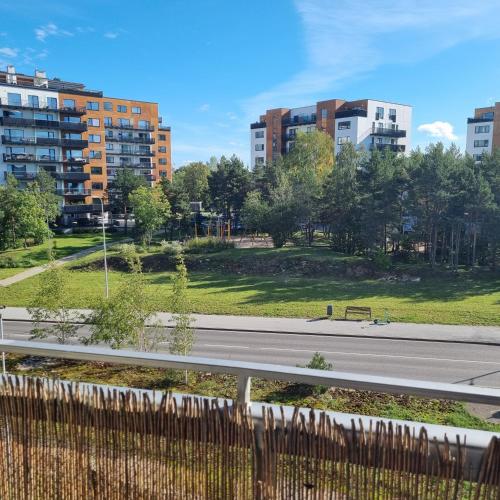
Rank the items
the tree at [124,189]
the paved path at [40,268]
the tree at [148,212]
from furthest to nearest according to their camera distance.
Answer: the tree at [124,189]
the tree at [148,212]
the paved path at [40,268]

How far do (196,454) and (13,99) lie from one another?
71468 mm

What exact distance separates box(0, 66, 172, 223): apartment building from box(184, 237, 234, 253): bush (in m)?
24.9

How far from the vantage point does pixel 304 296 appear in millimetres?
34906

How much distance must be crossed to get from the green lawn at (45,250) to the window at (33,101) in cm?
1834

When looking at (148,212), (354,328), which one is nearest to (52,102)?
(148,212)

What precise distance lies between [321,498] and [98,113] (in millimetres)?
80177

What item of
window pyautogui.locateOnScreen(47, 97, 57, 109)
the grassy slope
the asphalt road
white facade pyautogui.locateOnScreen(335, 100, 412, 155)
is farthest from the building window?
the asphalt road

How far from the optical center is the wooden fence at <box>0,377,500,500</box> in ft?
6.88

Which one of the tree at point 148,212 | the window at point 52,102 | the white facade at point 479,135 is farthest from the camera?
the white facade at point 479,135

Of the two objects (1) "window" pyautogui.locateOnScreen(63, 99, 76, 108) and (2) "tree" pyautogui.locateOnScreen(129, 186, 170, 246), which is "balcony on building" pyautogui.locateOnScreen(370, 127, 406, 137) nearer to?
(2) "tree" pyautogui.locateOnScreen(129, 186, 170, 246)

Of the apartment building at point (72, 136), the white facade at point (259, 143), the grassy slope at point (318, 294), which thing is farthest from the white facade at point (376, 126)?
the grassy slope at point (318, 294)

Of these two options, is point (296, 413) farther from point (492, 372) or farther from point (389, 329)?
point (389, 329)

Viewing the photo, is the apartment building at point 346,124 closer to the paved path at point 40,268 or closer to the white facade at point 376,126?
the white facade at point 376,126

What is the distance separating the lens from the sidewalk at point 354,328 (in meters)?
24.5
